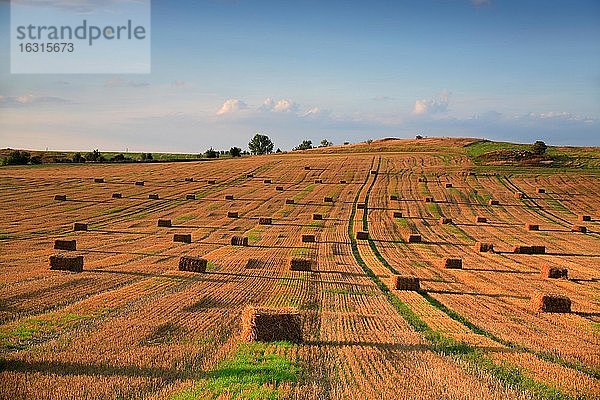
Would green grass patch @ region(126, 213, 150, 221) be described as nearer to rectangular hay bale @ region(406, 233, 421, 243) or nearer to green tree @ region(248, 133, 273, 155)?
rectangular hay bale @ region(406, 233, 421, 243)

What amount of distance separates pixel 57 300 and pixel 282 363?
8.54 metres

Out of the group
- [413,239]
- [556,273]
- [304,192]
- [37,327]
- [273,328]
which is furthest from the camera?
[304,192]

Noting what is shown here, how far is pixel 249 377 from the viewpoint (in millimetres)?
11289

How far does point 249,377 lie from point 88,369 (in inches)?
111

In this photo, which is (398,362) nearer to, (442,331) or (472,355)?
(472,355)

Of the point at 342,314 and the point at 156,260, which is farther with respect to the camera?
the point at 156,260

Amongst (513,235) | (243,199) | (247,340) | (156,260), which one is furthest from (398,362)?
(243,199)

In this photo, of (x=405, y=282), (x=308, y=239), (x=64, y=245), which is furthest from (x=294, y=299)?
(x=308, y=239)

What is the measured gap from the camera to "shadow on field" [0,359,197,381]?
37.0ft

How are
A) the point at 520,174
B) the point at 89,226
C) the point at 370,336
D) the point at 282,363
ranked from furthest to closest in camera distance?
the point at 520,174, the point at 89,226, the point at 370,336, the point at 282,363

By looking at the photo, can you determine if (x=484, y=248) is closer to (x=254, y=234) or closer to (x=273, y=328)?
(x=254, y=234)

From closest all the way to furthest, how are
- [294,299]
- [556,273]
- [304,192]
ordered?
1. [294,299]
2. [556,273]
3. [304,192]

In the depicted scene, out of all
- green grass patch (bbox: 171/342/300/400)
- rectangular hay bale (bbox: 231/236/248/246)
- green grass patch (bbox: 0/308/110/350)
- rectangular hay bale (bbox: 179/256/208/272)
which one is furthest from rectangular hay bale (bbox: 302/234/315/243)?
green grass patch (bbox: 171/342/300/400)

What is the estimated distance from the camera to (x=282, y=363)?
1236 centimetres
